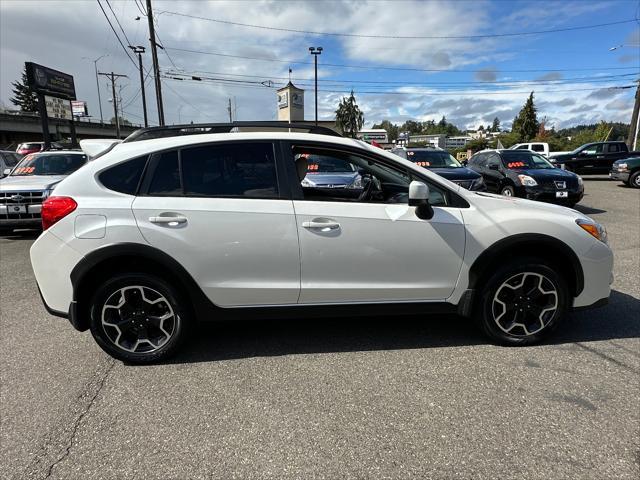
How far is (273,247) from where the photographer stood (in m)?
3.10

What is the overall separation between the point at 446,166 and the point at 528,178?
6.40ft

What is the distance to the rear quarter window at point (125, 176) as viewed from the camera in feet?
10.2

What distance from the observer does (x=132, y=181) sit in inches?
123

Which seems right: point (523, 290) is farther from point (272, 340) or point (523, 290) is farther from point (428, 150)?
point (428, 150)

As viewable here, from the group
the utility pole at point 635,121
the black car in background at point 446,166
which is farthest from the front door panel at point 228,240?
the utility pole at point 635,121

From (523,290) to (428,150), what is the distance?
8.77 metres

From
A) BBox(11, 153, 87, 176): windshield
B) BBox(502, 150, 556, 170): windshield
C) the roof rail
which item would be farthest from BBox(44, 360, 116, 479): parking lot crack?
BBox(502, 150, 556, 170): windshield

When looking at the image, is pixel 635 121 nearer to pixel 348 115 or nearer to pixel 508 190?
pixel 508 190

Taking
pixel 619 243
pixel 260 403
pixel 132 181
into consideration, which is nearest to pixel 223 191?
pixel 132 181

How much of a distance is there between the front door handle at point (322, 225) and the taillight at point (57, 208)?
173 centimetres

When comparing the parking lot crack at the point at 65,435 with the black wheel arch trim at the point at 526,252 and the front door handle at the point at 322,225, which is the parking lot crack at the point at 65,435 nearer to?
the front door handle at the point at 322,225

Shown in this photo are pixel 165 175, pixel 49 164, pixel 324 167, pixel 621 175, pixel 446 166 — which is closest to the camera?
pixel 165 175

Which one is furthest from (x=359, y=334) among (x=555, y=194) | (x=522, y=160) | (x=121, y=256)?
(x=522, y=160)

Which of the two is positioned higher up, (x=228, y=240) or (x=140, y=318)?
(x=228, y=240)
